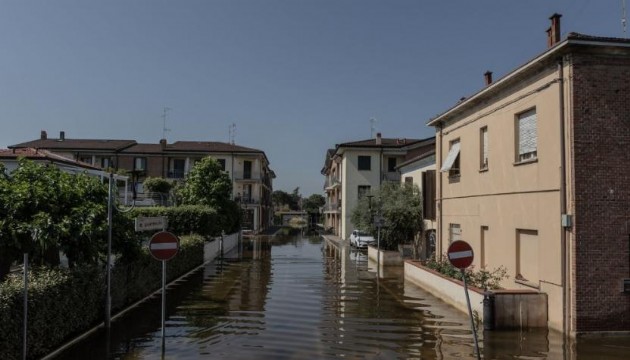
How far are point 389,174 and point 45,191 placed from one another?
38494 mm

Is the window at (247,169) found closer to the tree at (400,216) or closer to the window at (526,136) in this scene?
the tree at (400,216)

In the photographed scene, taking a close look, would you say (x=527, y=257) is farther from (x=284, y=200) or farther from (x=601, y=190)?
(x=284, y=200)

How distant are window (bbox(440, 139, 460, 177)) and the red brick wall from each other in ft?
24.0

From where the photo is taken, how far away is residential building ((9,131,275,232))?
5638 centimetres

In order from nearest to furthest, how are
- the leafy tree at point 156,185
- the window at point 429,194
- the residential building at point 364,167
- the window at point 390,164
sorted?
the window at point 429,194
the leafy tree at point 156,185
the residential building at point 364,167
the window at point 390,164

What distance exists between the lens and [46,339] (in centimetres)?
895

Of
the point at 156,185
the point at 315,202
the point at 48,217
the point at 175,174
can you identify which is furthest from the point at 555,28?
the point at 315,202

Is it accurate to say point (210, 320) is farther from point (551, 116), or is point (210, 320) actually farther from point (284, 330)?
point (551, 116)

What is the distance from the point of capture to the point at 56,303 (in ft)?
30.1

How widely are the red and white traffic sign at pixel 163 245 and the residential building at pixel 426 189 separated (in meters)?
13.9

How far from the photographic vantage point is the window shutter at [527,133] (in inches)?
517

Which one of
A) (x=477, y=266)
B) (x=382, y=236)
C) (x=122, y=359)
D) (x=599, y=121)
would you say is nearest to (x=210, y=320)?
(x=122, y=359)

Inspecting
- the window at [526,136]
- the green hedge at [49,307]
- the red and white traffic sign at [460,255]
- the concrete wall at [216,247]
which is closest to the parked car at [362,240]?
the concrete wall at [216,247]

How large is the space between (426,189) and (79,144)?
48.2m
